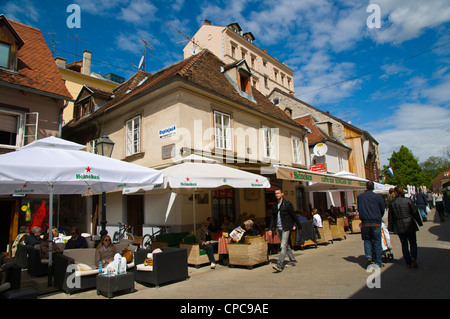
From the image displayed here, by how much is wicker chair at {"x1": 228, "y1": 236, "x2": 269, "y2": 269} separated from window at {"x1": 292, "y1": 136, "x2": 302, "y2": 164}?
35.4 feet

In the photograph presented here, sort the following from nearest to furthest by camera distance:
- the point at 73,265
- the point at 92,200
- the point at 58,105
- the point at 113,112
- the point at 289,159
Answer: the point at 73,265 < the point at 58,105 < the point at 113,112 < the point at 92,200 < the point at 289,159

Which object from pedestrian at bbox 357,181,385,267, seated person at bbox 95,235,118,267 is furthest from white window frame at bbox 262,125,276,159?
seated person at bbox 95,235,118,267

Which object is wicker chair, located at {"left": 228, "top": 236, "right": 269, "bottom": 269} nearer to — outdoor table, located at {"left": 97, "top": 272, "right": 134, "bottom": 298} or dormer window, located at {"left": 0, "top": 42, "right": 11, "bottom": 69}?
outdoor table, located at {"left": 97, "top": 272, "right": 134, "bottom": 298}

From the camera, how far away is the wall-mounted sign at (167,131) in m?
10.6

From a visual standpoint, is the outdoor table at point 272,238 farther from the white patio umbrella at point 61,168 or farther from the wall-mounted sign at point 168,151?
the wall-mounted sign at point 168,151

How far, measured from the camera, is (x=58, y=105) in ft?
40.8

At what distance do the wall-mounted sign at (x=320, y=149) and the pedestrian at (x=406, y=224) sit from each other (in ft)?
45.6

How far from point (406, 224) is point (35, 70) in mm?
14654

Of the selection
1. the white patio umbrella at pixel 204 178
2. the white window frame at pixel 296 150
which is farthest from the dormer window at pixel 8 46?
the white window frame at pixel 296 150

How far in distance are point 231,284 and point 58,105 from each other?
1114 centimetres

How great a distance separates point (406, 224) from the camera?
19.8 feet

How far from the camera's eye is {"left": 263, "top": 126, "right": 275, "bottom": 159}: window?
1489 centimetres
